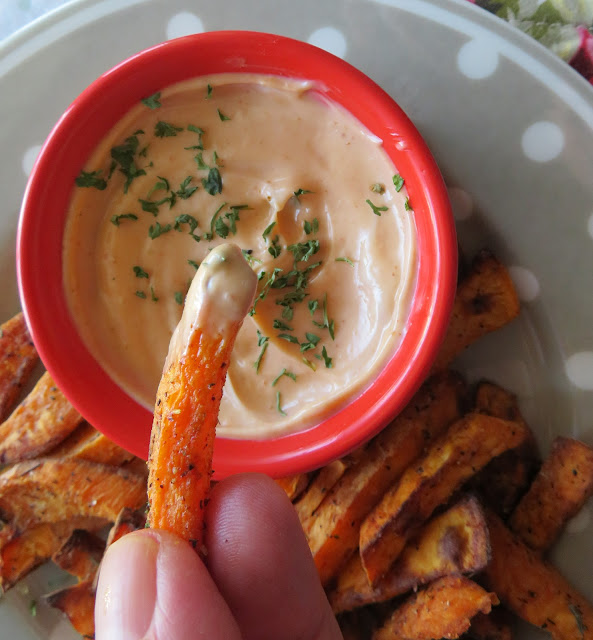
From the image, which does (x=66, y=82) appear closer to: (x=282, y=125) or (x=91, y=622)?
(x=282, y=125)

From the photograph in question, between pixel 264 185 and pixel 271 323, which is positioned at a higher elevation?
pixel 264 185

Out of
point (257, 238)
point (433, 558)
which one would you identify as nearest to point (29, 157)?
point (257, 238)

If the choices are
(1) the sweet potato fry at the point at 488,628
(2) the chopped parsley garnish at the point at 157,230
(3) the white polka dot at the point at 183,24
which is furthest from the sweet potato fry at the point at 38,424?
(1) the sweet potato fry at the point at 488,628

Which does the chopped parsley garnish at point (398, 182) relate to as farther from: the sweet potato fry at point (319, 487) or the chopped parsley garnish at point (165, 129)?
the sweet potato fry at point (319, 487)

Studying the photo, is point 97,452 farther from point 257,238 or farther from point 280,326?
point 257,238

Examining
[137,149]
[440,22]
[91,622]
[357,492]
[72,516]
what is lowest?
[91,622]

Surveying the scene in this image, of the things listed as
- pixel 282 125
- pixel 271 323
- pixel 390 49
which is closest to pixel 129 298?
pixel 271 323
